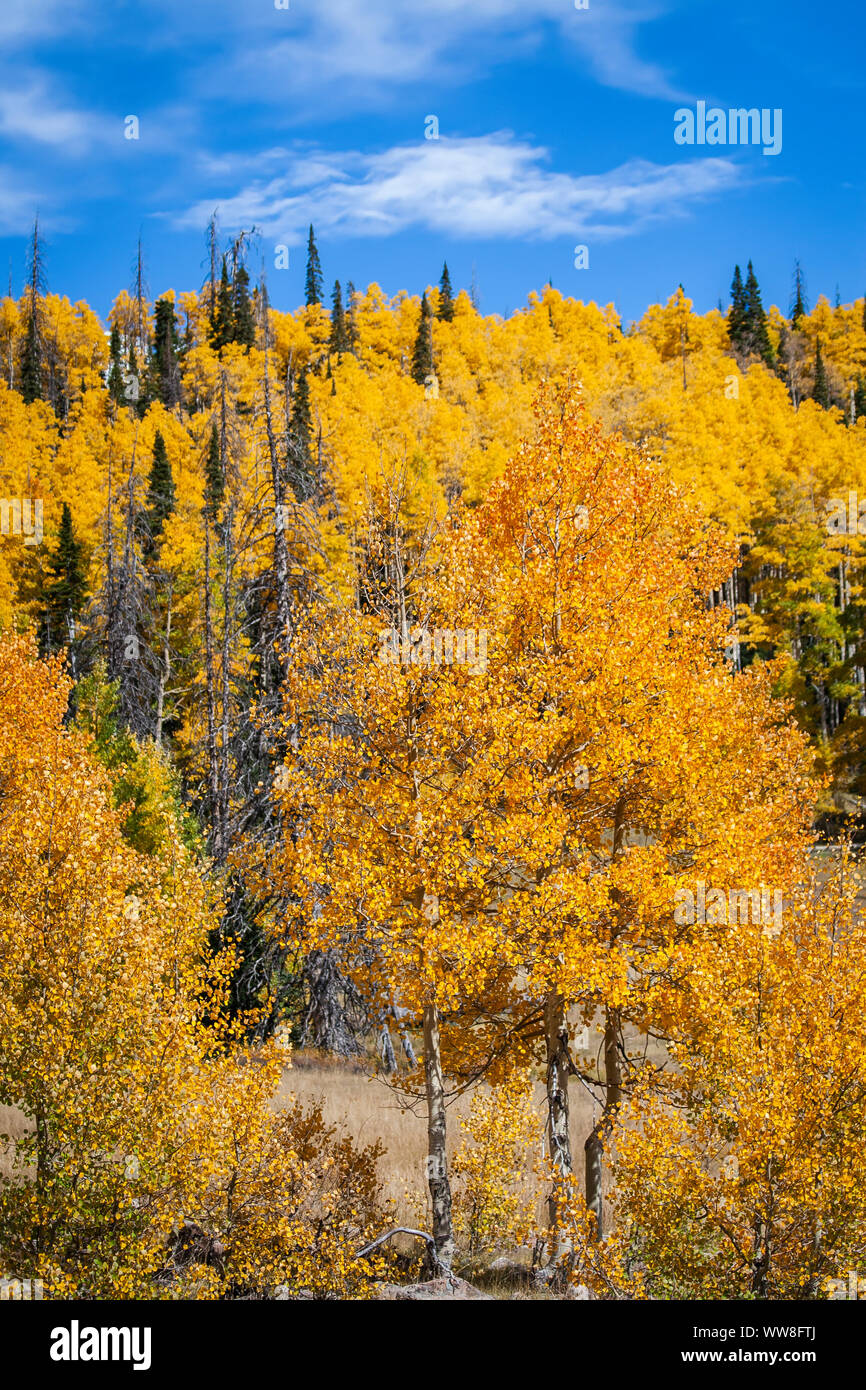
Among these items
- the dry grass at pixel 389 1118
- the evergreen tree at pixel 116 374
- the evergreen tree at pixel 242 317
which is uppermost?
the evergreen tree at pixel 242 317

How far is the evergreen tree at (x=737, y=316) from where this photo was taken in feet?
337

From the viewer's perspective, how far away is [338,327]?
9588 cm

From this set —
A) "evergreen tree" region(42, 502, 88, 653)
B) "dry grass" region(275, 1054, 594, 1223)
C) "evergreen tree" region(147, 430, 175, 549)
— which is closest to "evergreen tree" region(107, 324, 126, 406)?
"evergreen tree" region(147, 430, 175, 549)

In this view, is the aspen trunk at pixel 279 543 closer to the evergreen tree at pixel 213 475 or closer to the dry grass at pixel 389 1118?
the dry grass at pixel 389 1118

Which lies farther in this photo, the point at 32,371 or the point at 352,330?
the point at 352,330

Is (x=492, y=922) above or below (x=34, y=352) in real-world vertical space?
below

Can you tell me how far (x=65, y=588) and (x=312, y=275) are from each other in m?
76.5

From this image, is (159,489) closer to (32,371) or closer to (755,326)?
(32,371)

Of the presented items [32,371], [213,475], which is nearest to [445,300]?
[32,371]

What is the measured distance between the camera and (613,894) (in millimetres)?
14359

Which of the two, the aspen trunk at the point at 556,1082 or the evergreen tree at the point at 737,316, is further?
the evergreen tree at the point at 737,316

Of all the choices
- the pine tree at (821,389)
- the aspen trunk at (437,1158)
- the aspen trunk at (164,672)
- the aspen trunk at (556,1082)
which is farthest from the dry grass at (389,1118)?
the pine tree at (821,389)

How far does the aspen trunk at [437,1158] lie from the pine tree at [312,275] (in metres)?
105

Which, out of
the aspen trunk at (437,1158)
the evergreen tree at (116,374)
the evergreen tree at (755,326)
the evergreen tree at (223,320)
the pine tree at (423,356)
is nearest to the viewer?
the aspen trunk at (437,1158)
